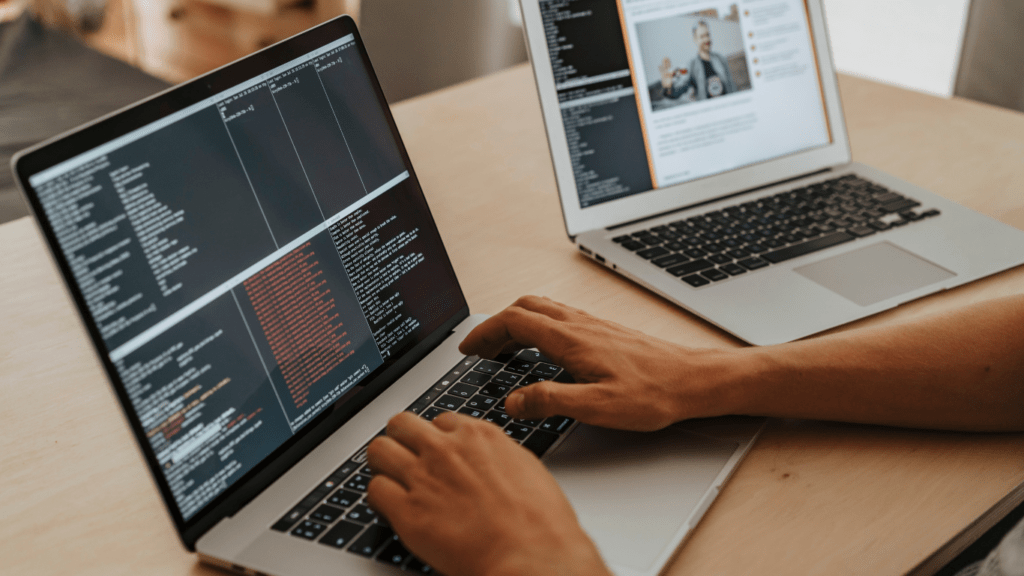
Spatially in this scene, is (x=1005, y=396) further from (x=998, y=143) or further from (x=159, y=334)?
(x=998, y=143)

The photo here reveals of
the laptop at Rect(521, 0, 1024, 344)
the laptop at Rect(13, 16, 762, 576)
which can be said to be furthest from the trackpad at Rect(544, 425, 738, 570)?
the laptop at Rect(521, 0, 1024, 344)

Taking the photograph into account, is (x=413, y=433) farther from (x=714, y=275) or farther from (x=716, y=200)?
(x=716, y=200)

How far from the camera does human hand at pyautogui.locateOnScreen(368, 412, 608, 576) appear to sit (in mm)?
478

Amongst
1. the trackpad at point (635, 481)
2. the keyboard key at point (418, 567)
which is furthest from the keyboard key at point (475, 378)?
the keyboard key at point (418, 567)

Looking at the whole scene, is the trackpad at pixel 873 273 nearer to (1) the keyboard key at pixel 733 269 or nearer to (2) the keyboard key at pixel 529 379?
(1) the keyboard key at pixel 733 269

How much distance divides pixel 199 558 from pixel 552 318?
1.16 feet

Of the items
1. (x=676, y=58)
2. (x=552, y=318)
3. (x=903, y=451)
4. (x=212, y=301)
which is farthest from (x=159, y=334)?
(x=676, y=58)

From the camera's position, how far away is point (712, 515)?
577 mm

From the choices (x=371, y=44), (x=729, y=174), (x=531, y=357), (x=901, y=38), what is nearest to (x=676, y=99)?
(x=729, y=174)

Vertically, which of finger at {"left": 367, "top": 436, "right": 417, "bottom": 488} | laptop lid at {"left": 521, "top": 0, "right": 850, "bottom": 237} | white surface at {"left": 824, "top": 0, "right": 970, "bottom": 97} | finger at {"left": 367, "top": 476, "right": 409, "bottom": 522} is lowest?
white surface at {"left": 824, "top": 0, "right": 970, "bottom": 97}

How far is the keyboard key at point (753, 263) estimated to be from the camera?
89 centimetres

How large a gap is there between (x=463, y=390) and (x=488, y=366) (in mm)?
44

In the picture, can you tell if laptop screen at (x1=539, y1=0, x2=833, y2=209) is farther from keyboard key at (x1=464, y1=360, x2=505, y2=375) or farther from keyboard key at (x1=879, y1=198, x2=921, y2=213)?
keyboard key at (x1=464, y1=360, x2=505, y2=375)

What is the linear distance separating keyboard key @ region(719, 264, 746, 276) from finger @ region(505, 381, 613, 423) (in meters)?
0.33
